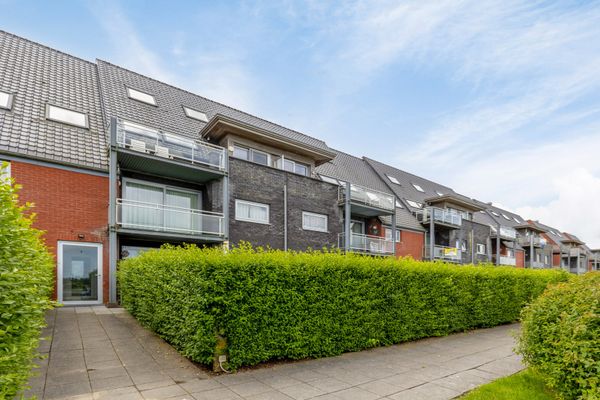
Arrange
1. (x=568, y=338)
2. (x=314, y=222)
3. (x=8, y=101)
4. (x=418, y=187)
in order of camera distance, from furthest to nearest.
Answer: (x=418, y=187)
(x=314, y=222)
(x=8, y=101)
(x=568, y=338)

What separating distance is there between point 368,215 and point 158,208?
515 inches

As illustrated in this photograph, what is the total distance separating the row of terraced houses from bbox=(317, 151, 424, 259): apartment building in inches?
5.0

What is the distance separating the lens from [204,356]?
17.7 ft

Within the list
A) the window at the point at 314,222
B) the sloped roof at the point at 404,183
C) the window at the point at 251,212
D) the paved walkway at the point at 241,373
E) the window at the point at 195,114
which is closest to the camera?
the paved walkway at the point at 241,373

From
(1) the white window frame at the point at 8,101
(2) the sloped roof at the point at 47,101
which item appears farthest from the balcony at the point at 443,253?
(1) the white window frame at the point at 8,101

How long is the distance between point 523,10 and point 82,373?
11675 millimetres

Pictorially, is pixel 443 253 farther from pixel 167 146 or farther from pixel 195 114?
pixel 167 146

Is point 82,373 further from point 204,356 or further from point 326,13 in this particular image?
point 326,13

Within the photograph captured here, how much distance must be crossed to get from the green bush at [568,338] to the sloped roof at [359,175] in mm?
16075

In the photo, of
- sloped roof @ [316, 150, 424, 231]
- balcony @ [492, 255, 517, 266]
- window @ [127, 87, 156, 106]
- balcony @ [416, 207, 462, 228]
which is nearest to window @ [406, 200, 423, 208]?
balcony @ [416, 207, 462, 228]

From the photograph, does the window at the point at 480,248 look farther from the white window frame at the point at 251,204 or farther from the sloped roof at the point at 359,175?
the white window frame at the point at 251,204

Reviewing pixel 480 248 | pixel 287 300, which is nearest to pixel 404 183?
pixel 480 248

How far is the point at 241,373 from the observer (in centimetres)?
548

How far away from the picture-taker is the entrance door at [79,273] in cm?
1105
